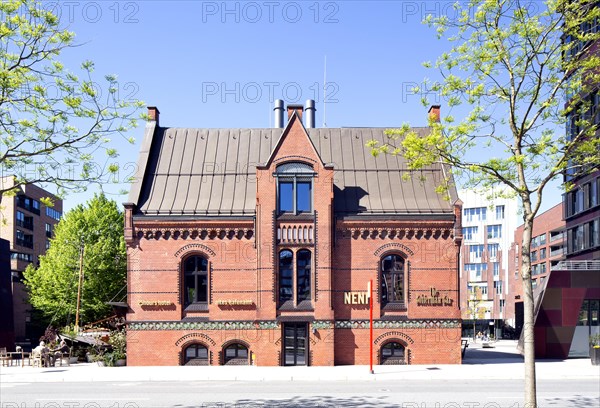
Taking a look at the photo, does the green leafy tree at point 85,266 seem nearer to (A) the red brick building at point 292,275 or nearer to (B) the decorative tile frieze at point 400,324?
(A) the red brick building at point 292,275

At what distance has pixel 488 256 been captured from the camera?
9031 cm

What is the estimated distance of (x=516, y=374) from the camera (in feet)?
77.7

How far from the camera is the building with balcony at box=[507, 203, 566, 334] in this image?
2928 inches

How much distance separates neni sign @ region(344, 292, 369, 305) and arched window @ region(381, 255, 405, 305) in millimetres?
876

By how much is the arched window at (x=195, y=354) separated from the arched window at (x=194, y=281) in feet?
6.68

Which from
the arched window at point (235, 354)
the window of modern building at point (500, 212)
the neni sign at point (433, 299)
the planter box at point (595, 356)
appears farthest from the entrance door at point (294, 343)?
the window of modern building at point (500, 212)

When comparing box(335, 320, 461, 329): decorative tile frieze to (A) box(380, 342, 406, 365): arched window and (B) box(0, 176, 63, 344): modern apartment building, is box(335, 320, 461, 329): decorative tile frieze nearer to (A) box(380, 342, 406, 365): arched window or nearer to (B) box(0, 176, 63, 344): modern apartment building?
(A) box(380, 342, 406, 365): arched window

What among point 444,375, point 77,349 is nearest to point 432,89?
point 444,375

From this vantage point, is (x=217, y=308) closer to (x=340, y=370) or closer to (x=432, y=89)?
(x=340, y=370)

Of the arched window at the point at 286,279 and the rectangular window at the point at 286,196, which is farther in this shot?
the rectangular window at the point at 286,196

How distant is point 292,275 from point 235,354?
14.9 ft

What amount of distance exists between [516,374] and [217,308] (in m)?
13.1

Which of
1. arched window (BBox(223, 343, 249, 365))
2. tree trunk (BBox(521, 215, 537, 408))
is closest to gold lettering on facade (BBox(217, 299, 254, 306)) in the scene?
arched window (BBox(223, 343, 249, 365))

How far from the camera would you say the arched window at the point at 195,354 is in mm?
28312
